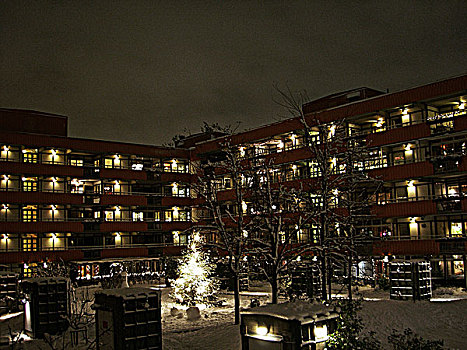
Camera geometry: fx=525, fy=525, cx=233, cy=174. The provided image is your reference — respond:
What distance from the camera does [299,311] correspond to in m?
13.8

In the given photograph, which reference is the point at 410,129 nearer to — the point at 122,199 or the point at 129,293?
the point at 129,293

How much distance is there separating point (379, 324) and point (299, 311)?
805cm

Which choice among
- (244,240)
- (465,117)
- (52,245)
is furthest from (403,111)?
(52,245)

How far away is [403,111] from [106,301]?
3274 centimetres

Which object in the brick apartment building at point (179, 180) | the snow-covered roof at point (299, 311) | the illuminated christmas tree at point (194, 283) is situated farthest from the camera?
the brick apartment building at point (179, 180)

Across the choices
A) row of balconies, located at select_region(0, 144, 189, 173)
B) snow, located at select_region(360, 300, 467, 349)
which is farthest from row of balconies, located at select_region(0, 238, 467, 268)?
snow, located at select_region(360, 300, 467, 349)

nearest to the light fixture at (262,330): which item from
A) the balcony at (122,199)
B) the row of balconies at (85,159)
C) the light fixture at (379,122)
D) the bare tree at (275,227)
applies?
the bare tree at (275,227)

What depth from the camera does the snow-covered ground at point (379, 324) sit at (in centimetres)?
1958

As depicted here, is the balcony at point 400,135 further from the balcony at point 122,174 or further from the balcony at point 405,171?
the balcony at point 122,174

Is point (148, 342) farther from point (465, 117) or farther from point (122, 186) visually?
point (122, 186)

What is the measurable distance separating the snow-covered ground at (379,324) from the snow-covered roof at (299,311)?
4905 mm

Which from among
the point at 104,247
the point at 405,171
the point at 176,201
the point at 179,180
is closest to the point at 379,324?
the point at 405,171

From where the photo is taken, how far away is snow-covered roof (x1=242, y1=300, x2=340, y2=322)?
1345cm

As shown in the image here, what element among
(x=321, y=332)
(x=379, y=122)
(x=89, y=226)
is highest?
(x=379, y=122)
